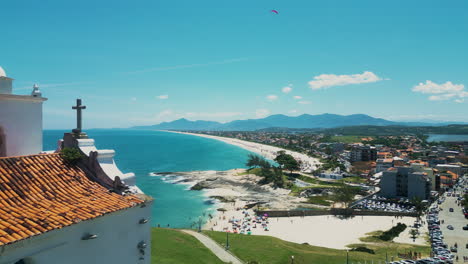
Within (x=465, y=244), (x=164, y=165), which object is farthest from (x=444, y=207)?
(x=164, y=165)

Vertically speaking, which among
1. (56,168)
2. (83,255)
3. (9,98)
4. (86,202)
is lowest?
(83,255)

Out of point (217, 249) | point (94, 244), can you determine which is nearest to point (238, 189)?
point (217, 249)

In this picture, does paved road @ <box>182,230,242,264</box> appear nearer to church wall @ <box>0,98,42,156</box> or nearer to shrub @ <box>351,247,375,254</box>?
shrub @ <box>351,247,375,254</box>

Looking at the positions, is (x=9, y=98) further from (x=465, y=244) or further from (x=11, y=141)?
(x=465, y=244)

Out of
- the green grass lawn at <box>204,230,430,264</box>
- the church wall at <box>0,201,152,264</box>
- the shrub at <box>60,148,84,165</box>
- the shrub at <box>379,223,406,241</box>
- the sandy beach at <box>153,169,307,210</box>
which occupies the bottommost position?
the sandy beach at <box>153,169,307,210</box>

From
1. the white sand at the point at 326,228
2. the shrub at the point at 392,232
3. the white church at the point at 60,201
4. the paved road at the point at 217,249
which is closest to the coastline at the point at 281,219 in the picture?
the white sand at the point at 326,228

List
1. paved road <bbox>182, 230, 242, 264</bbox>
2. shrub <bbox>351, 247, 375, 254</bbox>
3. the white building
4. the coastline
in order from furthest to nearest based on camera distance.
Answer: the coastline → shrub <bbox>351, 247, 375, 254</bbox> → paved road <bbox>182, 230, 242, 264</bbox> → the white building

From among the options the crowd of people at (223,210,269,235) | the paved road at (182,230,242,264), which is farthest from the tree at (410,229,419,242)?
the paved road at (182,230,242,264)
